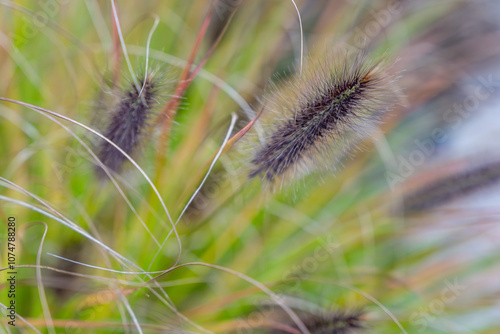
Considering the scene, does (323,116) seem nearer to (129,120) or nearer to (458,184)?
(129,120)

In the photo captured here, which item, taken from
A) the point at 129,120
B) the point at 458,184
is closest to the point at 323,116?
the point at 129,120

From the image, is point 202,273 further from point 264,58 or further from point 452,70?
point 452,70

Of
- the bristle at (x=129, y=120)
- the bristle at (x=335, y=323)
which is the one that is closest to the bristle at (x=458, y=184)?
the bristle at (x=335, y=323)

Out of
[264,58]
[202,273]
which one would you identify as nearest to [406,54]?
[264,58]

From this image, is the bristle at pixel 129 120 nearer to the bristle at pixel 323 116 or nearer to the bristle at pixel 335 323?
the bristle at pixel 323 116

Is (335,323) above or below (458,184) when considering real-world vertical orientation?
below

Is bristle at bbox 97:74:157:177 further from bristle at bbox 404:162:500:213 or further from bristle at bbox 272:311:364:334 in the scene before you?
bristle at bbox 404:162:500:213
